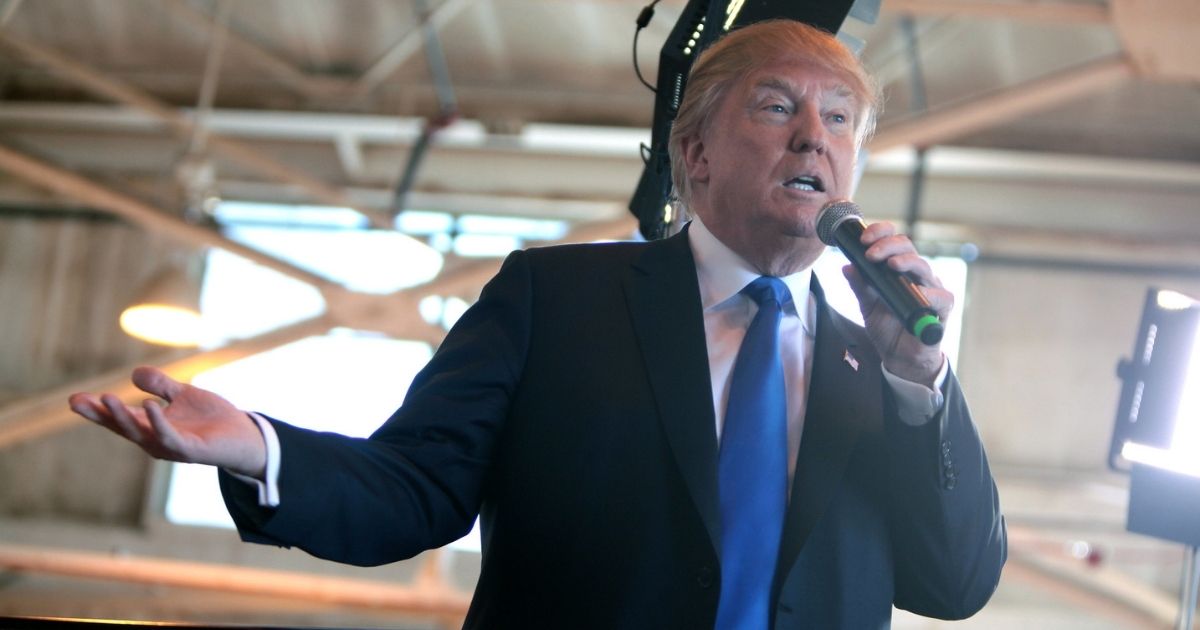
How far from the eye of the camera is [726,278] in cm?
183

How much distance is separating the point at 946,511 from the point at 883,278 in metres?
0.32

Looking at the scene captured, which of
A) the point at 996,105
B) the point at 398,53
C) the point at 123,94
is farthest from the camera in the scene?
the point at 398,53

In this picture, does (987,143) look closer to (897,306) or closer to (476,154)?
(476,154)

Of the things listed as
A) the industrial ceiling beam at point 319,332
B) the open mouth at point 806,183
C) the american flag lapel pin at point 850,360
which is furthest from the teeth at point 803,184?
the industrial ceiling beam at point 319,332

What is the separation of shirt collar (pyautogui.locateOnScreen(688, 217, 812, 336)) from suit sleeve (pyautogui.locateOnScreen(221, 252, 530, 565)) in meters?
0.26

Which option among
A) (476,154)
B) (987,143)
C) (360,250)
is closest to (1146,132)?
(987,143)

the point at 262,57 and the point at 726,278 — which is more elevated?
the point at 262,57

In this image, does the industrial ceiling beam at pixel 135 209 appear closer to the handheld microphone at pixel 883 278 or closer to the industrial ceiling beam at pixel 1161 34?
the industrial ceiling beam at pixel 1161 34

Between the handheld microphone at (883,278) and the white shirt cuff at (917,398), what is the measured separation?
0.44ft

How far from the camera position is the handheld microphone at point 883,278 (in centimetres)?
145

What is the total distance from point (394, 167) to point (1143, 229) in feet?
21.1

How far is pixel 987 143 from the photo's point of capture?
393 inches

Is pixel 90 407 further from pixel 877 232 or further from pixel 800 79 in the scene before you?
pixel 800 79

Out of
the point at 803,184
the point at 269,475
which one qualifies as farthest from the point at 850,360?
the point at 269,475
